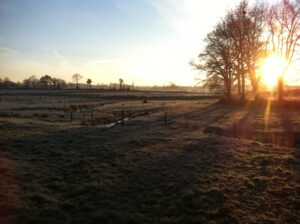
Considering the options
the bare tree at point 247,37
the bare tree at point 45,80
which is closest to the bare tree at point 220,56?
the bare tree at point 247,37

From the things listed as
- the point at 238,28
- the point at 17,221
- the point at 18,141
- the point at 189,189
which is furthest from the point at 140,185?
the point at 238,28

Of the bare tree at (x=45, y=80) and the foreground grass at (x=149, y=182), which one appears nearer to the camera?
→ the foreground grass at (x=149, y=182)

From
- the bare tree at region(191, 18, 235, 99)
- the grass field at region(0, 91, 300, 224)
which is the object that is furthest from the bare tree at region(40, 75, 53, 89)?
the grass field at region(0, 91, 300, 224)

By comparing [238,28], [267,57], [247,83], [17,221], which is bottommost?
[17,221]

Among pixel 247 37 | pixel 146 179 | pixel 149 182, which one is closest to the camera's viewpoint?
pixel 149 182

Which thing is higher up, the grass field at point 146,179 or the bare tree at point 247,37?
the bare tree at point 247,37

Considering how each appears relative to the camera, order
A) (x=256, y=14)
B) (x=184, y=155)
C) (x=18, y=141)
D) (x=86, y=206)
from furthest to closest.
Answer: (x=256, y=14) < (x=18, y=141) < (x=184, y=155) < (x=86, y=206)

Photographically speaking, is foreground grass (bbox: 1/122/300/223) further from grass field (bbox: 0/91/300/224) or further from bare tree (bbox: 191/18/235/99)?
bare tree (bbox: 191/18/235/99)

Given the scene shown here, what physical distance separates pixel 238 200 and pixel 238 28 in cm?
4850

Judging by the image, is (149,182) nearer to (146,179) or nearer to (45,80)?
(146,179)

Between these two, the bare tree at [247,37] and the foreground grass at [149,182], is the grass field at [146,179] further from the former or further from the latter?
the bare tree at [247,37]

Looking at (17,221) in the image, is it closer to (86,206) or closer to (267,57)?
(86,206)

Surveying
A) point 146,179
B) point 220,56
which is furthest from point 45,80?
point 146,179

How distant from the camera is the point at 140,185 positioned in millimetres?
12922
